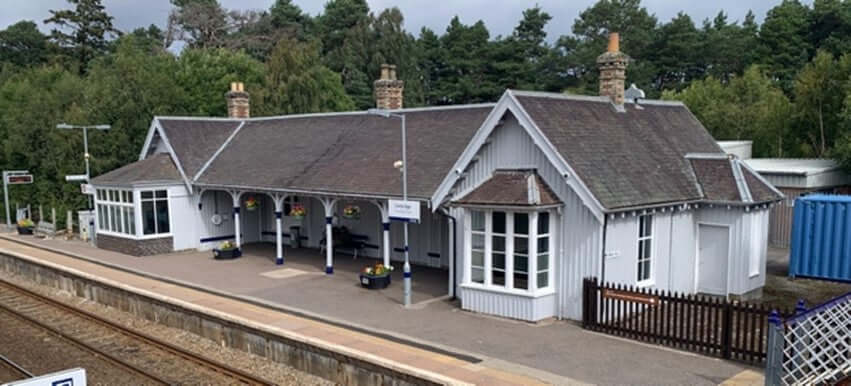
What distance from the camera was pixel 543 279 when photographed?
13953 millimetres

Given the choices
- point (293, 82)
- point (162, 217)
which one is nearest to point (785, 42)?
point (293, 82)

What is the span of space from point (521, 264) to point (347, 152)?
960 cm

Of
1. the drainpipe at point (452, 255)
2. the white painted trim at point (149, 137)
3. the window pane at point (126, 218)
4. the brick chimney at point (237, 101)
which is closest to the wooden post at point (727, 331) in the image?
the drainpipe at point (452, 255)

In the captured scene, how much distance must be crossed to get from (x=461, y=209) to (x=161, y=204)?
1379 centimetres

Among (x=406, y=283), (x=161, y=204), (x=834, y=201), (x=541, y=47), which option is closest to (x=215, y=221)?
(x=161, y=204)

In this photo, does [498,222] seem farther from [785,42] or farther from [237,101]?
[785,42]

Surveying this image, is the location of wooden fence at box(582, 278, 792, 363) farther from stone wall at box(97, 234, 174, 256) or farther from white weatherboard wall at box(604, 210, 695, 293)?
stone wall at box(97, 234, 174, 256)

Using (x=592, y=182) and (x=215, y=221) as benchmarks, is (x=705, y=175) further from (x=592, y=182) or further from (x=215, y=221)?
(x=215, y=221)

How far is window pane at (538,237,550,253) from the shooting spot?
1388cm

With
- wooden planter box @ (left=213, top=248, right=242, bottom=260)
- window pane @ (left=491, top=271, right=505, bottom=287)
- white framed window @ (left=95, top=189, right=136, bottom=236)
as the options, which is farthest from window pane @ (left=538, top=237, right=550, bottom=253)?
white framed window @ (left=95, top=189, right=136, bottom=236)

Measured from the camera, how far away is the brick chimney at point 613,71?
17.2 m

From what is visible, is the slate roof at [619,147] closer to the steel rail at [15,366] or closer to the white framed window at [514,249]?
the white framed window at [514,249]

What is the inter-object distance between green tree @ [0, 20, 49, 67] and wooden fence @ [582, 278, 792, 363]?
265 ft

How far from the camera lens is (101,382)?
12.0 metres
